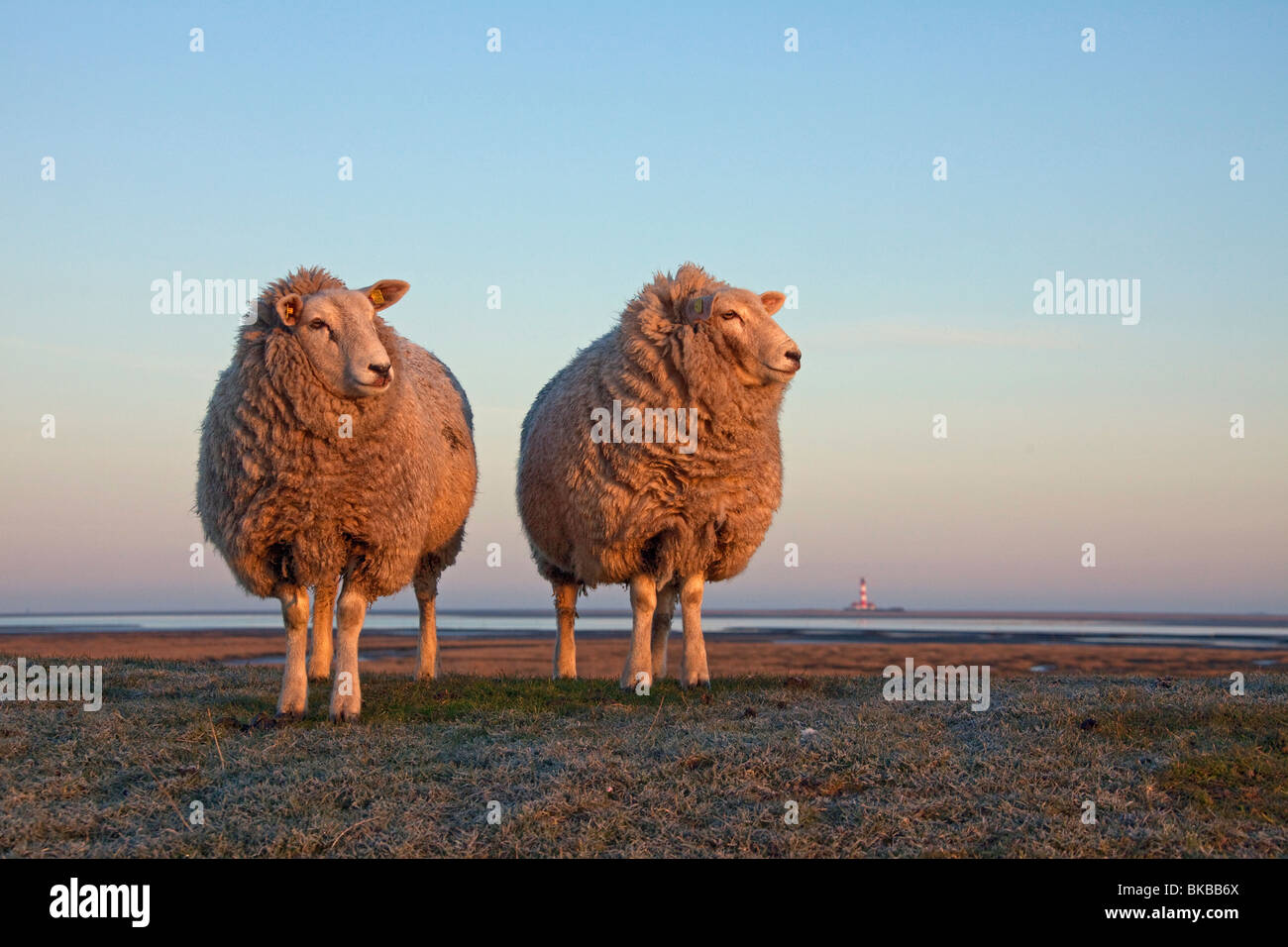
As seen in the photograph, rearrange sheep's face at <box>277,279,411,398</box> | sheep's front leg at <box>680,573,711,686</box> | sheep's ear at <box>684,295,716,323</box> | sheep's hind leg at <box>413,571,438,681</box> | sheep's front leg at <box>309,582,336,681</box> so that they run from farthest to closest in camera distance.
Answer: sheep's hind leg at <box>413,571,438,681</box> → sheep's front leg at <box>680,573,711,686</box> → sheep's ear at <box>684,295,716,323</box> → sheep's front leg at <box>309,582,336,681</box> → sheep's face at <box>277,279,411,398</box>

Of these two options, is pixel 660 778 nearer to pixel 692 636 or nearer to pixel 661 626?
pixel 692 636

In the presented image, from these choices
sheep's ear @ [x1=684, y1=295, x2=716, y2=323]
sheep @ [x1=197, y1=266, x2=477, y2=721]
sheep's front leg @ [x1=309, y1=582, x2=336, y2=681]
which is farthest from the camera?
sheep's ear @ [x1=684, y1=295, x2=716, y2=323]

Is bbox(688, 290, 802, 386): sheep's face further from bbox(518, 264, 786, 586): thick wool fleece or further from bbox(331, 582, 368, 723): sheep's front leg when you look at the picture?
bbox(331, 582, 368, 723): sheep's front leg

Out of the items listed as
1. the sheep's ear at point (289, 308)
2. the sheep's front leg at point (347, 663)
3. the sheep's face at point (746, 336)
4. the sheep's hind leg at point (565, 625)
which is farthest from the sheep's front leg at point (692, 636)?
the sheep's ear at point (289, 308)

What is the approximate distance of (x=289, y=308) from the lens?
9.99 metres

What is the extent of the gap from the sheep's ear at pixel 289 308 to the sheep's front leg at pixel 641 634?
14.2 feet

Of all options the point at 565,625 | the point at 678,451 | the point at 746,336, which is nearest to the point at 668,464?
the point at 678,451

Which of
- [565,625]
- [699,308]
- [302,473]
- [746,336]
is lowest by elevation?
[565,625]

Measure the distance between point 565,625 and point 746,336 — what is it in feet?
15.0

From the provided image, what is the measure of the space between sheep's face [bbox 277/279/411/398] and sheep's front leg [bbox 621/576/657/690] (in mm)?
3522

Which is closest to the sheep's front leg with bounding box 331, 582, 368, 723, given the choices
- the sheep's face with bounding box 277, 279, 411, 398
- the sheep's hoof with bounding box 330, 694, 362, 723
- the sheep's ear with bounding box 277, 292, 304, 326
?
the sheep's hoof with bounding box 330, 694, 362, 723

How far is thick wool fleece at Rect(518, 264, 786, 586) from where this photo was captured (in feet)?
37.7

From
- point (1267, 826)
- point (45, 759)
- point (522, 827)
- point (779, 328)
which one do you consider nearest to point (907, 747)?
point (1267, 826)
